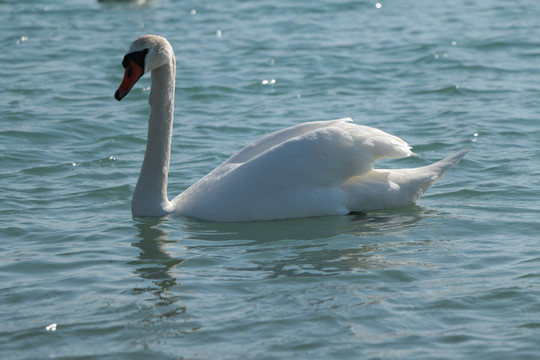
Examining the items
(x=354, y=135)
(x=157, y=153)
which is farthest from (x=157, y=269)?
(x=354, y=135)

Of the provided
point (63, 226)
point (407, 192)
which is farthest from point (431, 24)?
point (63, 226)

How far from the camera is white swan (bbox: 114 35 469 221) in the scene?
24.6 feet

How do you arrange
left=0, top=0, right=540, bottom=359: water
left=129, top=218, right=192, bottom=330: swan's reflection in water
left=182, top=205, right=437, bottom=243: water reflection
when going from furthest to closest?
left=182, top=205, right=437, bottom=243: water reflection, left=129, top=218, right=192, bottom=330: swan's reflection in water, left=0, top=0, right=540, bottom=359: water

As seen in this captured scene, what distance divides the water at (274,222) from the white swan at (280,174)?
0.15m

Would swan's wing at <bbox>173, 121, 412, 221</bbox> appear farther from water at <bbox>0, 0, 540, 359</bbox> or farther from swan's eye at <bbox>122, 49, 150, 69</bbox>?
swan's eye at <bbox>122, 49, 150, 69</bbox>

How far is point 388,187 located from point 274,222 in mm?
1007

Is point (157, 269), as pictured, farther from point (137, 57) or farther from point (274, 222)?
point (137, 57)

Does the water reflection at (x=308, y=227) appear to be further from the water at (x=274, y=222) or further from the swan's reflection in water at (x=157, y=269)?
the swan's reflection in water at (x=157, y=269)

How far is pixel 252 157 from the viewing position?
7.87 metres

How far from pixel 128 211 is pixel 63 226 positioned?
2.26 feet

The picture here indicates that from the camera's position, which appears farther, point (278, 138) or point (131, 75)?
point (278, 138)

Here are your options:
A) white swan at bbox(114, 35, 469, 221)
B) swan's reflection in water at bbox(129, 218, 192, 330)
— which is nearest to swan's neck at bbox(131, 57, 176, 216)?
white swan at bbox(114, 35, 469, 221)

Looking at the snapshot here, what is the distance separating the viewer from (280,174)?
7461 mm

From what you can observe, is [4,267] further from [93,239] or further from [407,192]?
[407,192]
